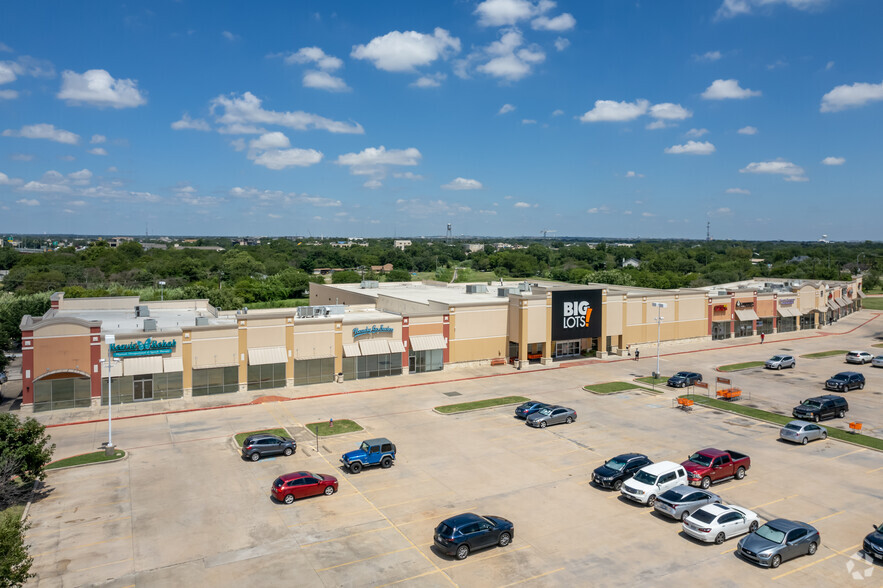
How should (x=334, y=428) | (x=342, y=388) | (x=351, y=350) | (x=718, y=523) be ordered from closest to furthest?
(x=718, y=523)
(x=334, y=428)
(x=342, y=388)
(x=351, y=350)

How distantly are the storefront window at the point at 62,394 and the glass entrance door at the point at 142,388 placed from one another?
3067mm

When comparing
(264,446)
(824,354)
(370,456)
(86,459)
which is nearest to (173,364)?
(86,459)

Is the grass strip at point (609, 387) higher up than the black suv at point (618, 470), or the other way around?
the black suv at point (618, 470)

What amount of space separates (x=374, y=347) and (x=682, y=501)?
3364 centimetres

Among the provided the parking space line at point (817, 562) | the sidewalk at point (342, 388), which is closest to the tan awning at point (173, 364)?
the sidewalk at point (342, 388)

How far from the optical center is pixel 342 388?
5234 cm

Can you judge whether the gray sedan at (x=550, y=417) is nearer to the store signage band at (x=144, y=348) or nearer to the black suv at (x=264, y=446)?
the black suv at (x=264, y=446)

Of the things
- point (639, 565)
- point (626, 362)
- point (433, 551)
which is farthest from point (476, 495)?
point (626, 362)

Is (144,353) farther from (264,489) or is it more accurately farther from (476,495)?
(476,495)

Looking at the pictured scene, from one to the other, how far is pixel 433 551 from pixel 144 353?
32936 mm

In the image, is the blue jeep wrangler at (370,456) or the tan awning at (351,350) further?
the tan awning at (351,350)

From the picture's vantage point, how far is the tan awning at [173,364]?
47031mm

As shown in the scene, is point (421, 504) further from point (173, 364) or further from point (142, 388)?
point (142, 388)

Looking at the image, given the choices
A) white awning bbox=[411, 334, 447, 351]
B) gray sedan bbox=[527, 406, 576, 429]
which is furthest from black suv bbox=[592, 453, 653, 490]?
white awning bbox=[411, 334, 447, 351]
